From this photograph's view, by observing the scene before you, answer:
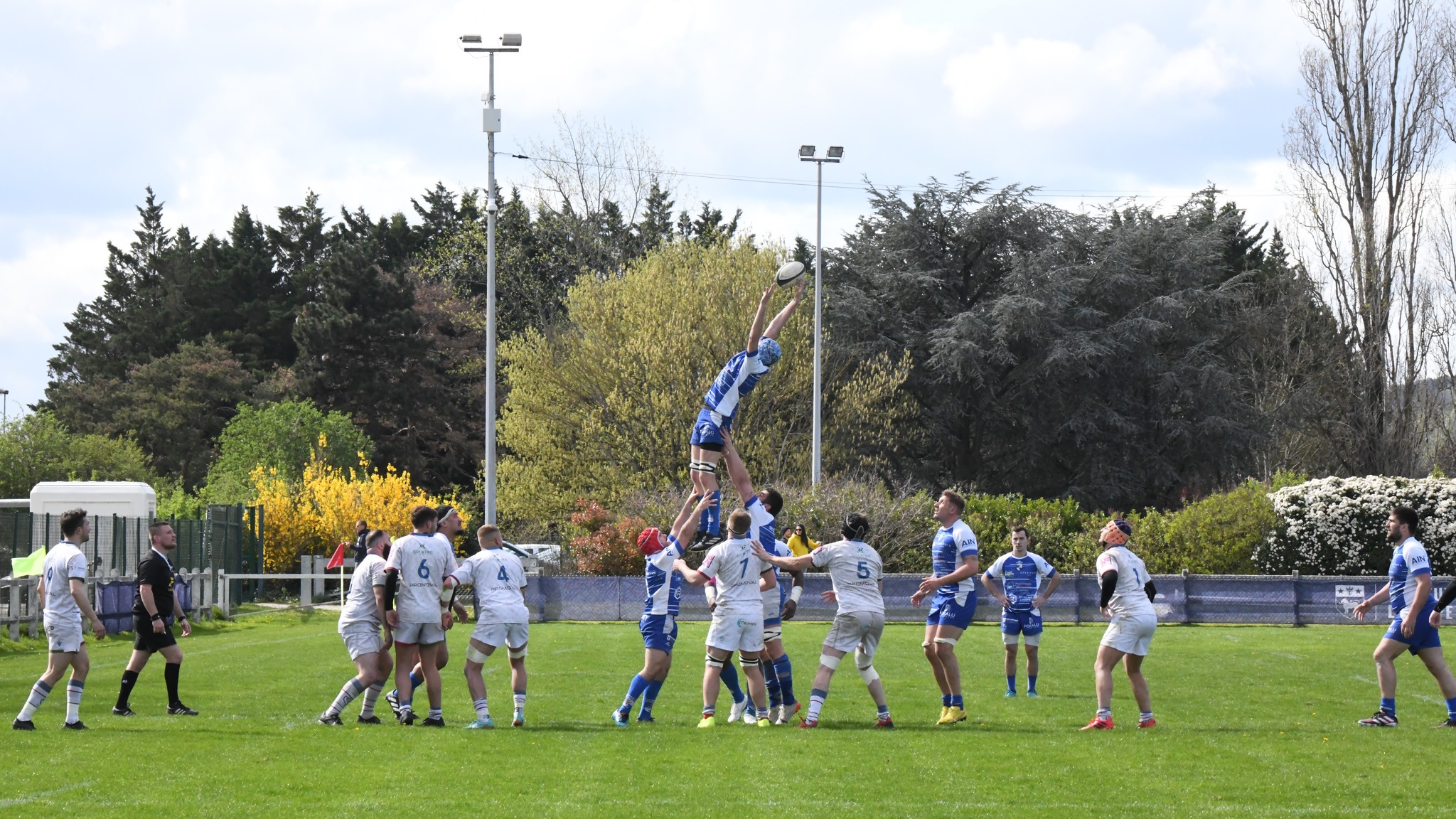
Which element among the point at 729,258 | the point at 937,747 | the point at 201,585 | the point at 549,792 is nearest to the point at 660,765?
the point at 549,792

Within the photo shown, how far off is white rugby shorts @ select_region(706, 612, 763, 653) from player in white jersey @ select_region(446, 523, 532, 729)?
1618 mm

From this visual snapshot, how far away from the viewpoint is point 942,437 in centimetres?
4681

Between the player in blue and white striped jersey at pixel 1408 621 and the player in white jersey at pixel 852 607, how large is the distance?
4187mm

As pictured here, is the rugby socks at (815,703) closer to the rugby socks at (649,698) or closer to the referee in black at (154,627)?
the rugby socks at (649,698)

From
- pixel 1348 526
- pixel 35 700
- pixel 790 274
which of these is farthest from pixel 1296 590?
pixel 35 700

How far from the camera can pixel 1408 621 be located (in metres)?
11.9

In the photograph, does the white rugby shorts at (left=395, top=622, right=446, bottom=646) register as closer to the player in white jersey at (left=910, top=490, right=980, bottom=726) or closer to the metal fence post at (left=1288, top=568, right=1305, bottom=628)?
the player in white jersey at (left=910, top=490, right=980, bottom=726)

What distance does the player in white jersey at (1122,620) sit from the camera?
11781 mm

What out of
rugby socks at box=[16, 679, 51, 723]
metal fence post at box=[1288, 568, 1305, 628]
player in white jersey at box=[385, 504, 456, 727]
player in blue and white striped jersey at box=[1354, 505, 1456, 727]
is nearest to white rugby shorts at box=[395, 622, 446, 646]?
player in white jersey at box=[385, 504, 456, 727]

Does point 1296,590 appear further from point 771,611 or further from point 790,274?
point 790,274

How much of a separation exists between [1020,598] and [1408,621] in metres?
4.08

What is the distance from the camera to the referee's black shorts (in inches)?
496

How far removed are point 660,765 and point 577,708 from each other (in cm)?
395

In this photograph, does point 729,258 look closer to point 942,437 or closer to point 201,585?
point 942,437
